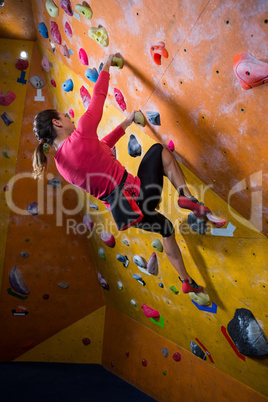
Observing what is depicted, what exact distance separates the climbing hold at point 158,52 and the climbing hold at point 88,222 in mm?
1992

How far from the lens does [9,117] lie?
325 centimetres

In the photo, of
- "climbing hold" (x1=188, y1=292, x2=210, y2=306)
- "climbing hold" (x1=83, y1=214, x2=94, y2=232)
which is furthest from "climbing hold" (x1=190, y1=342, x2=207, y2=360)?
"climbing hold" (x1=83, y1=214, x2=94, y2=232)

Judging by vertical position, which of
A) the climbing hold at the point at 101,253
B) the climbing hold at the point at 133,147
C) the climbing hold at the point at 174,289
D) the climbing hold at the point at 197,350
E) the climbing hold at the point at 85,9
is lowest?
the climbing hold at the point at 197,350

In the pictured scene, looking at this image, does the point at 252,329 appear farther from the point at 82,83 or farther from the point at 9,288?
the point at 9,288

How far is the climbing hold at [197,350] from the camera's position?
258 cm

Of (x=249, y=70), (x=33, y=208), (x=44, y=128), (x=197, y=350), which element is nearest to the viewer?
(x=249, y=70)

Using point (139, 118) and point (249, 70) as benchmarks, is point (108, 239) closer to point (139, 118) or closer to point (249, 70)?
point (139, 118)

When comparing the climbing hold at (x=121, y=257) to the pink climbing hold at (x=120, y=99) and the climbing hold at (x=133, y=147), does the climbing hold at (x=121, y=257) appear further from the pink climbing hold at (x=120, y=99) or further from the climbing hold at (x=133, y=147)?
the pink climbing hold at (x=120, y=99)

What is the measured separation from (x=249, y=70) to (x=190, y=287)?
1249 mm

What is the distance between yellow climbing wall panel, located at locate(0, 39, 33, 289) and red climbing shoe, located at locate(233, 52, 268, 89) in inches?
93.7

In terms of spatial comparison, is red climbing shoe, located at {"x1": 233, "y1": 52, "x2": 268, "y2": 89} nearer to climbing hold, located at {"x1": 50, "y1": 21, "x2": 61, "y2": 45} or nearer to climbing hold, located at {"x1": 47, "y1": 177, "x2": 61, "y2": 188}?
climbing hold, located at {"x1": 50, "y1": 21, "x2": 61, "y2": 45}

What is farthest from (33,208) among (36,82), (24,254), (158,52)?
(158,52)

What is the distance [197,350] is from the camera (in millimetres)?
2621

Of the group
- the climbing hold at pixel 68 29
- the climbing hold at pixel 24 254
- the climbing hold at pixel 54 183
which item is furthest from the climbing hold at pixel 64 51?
the climbing hold at pixel 24 254
